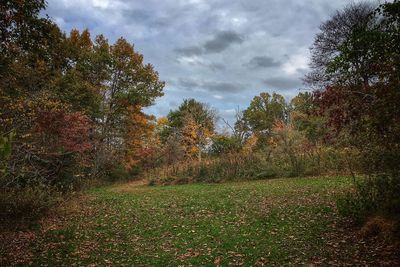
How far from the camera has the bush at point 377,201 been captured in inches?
274

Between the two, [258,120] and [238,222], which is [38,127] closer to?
[238,222]

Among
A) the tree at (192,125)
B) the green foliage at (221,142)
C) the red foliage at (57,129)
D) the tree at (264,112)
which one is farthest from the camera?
the tree at (264,112)

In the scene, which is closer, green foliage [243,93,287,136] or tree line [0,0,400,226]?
tree line [0,0,400,226]

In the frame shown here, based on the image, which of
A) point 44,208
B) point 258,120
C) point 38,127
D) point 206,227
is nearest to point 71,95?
point 38,127

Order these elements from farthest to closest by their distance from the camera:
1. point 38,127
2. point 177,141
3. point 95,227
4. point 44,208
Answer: point 177,141 → point 38,127 → point 44,208 → point 95,227

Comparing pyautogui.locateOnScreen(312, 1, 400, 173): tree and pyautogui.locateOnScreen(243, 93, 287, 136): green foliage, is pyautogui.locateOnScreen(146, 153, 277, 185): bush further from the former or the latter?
pyautogui.locateOnScreen(243, 93, 287, 136): green foliage

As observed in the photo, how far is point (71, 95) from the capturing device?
23031 millimetres

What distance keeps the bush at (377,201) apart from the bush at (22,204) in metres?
8.74

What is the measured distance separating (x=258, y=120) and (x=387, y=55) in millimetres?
45862

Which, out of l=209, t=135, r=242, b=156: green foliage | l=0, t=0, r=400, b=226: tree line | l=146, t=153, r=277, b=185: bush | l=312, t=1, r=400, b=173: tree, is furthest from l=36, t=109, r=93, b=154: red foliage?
l=209, t=135, r=242, b=156: green foliage

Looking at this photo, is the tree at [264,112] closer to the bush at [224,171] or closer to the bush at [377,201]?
the bush at [224,171]

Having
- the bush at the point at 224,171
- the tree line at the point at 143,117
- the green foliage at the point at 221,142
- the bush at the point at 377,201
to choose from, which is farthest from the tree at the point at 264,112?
the bush at the point at 377,201

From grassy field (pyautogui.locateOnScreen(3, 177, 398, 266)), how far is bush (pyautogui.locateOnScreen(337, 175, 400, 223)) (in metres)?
0.49

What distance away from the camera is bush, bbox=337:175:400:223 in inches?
274
